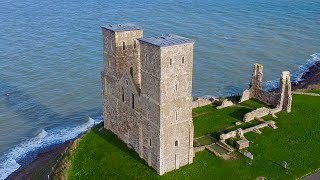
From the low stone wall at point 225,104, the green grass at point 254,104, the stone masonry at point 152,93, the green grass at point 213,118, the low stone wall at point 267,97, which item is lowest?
the green grass at point 213,118

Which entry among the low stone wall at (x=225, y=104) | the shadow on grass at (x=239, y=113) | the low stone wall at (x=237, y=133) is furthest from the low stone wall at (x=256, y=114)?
the low stone wall at (x=225, y=104)

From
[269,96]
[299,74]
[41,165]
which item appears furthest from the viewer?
[299,74]

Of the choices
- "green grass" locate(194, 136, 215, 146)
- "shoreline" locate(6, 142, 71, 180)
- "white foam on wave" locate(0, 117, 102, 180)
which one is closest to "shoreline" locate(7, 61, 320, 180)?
"shoreline" locate(6, 142, 71, 180)

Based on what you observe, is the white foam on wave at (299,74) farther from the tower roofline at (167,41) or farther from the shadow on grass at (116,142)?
the tower roofline at (167,41)

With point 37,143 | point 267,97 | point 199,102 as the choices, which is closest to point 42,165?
point 37,143

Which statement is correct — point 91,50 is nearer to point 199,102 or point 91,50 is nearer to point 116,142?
point 199,102

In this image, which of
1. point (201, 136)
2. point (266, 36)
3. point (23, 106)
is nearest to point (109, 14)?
point (266, 36)
